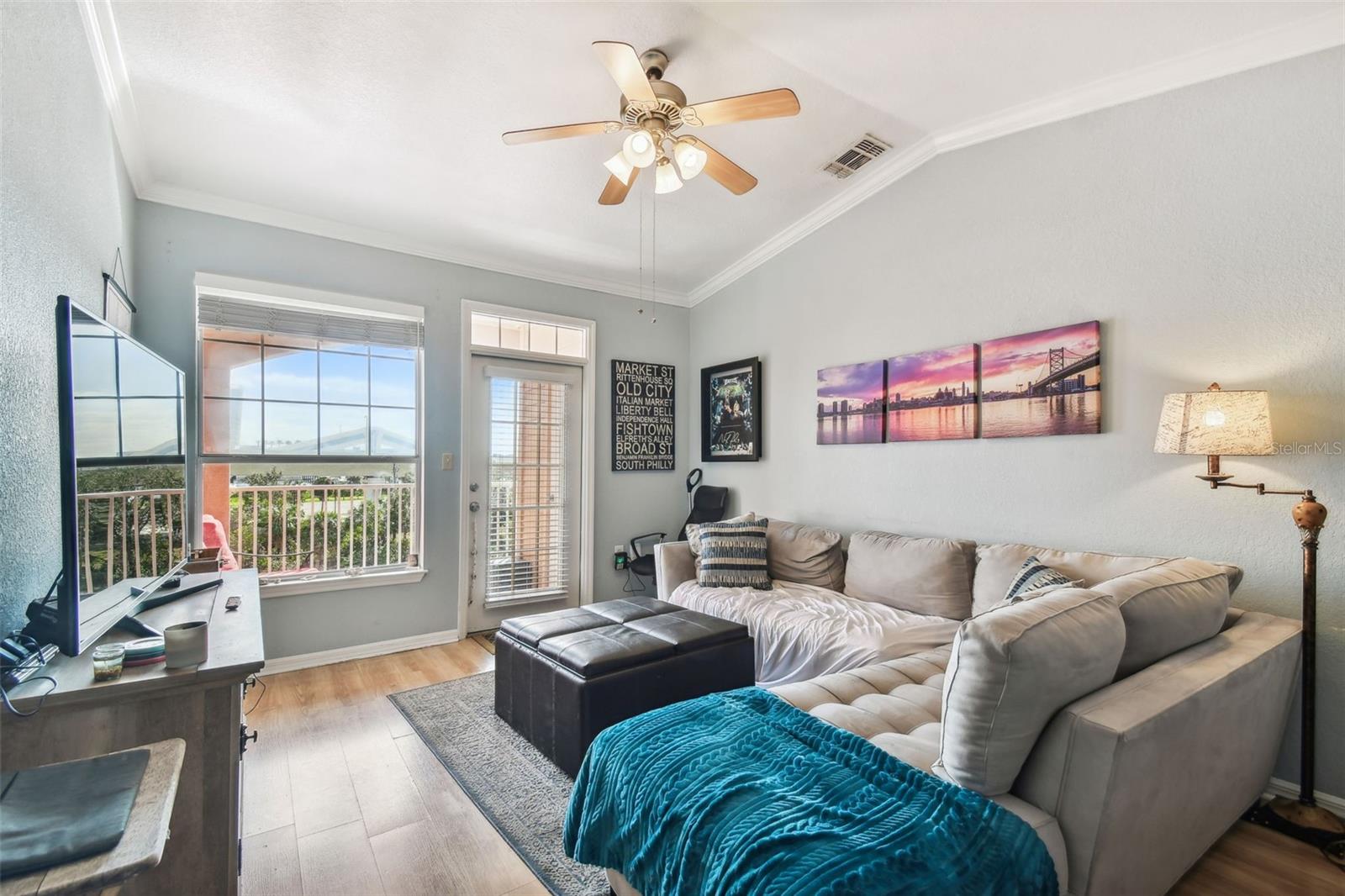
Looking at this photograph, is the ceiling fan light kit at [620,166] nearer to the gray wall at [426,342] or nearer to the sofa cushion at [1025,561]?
the gray wall at [426,342]

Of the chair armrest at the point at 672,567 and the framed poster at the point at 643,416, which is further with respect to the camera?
the framed poster at the point at 643,416

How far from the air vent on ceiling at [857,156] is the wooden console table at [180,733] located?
3473 millimetres

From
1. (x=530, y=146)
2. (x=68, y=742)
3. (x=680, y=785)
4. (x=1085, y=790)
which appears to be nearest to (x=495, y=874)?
(x=680, y=785)

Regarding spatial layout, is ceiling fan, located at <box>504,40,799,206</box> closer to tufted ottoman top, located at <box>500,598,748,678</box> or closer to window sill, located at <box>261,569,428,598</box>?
tufted ottoman top, located at <box>500,598,748,678</box>

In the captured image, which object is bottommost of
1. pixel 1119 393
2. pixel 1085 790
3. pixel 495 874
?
pixel 495 874

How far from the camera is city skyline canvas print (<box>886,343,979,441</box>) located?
10.3 ft

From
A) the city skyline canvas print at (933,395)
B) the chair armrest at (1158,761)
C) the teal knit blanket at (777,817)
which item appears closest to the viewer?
the teal knit blanket at (777,817)

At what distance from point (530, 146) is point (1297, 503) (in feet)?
11.7

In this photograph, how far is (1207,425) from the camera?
82.4 inches

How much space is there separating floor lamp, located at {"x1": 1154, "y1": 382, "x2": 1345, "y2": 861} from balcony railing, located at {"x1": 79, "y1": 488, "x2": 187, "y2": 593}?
336 centimetres

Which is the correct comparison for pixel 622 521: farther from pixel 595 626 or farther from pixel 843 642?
pixel 843 642

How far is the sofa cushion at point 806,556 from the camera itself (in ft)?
11.8

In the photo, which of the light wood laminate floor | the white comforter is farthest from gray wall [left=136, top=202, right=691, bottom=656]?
the white comforter

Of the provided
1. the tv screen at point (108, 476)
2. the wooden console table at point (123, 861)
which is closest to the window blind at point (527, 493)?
the tv screen at point (108, 476)
